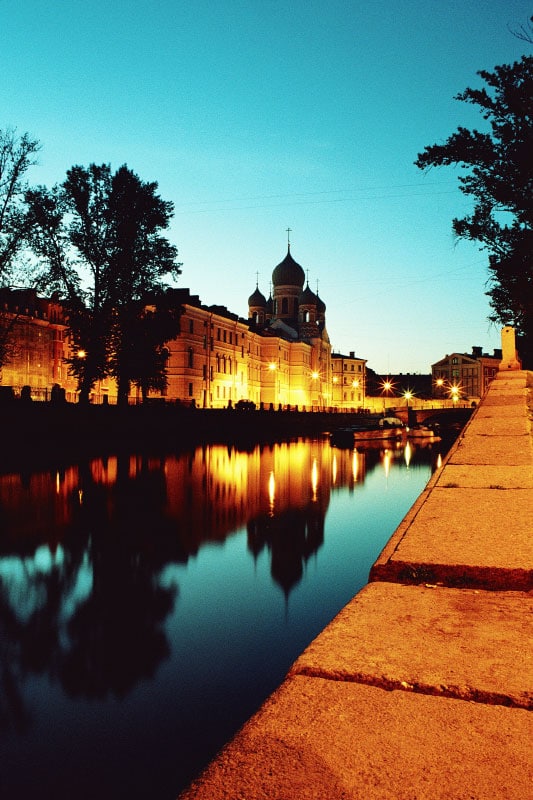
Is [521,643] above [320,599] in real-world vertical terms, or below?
above

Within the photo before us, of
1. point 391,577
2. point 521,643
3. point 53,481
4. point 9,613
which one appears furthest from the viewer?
point 53,481

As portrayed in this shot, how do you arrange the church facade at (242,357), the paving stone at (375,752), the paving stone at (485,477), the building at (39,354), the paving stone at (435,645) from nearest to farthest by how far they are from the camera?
the paving stone at (375,752), the paving stone at (435,645), the paving stone at (485,477), the building at (39,354), the church facade at (242,357)

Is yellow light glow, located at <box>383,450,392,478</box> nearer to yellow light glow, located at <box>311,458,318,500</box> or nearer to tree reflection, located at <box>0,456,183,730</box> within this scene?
yellow light glow, located at <box>311,458,318,500</box>

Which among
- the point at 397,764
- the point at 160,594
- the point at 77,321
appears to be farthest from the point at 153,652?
the point at 77,321

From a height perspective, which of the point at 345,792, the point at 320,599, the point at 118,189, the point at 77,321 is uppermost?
the point at 118,189

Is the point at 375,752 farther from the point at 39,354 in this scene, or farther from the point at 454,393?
the point at 454,393

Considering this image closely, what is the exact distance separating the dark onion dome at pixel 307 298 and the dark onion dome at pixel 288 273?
2.48 meters

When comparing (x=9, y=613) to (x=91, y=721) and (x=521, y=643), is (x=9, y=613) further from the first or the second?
(x=521, y=643)

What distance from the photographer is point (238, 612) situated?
7.29 meters

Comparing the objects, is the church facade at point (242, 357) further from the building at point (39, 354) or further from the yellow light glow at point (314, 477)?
the yellow light glow at point (314, 477)

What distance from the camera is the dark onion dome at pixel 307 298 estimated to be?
375ft

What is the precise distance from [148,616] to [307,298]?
361 ft

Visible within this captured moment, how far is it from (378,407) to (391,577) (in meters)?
132

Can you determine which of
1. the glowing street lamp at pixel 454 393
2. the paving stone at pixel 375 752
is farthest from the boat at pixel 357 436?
the glowing street lamp at pixel 454 393
